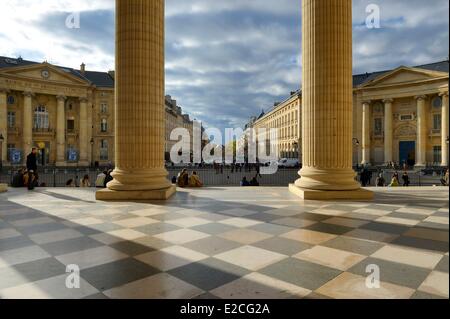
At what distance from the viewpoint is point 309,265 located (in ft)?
13.4

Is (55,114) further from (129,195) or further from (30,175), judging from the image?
(129,195)

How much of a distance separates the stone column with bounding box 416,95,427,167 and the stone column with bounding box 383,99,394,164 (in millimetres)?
4361

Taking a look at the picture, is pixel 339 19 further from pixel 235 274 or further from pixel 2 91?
pixel 2 91

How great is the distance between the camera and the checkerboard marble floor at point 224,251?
3.39 metres

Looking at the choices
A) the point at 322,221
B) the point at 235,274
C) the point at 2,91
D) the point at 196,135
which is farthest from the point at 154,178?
the point at 196,135

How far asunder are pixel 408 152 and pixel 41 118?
67563mm

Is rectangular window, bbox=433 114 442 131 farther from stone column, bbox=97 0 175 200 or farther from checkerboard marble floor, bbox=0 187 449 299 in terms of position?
stone column, bbox=97 0 175 200

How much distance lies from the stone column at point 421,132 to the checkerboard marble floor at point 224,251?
49869 mm

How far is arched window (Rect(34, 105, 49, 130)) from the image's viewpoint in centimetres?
5375

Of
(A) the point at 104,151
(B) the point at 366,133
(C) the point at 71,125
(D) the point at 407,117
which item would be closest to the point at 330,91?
(B) the point at 366,133

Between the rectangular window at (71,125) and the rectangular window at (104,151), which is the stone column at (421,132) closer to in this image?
the rectangular window at (104,151)

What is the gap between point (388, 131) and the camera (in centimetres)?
5378

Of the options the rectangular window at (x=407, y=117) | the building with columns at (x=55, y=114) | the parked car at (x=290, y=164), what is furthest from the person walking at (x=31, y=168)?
the rectangular window at (x=407, y=117)
